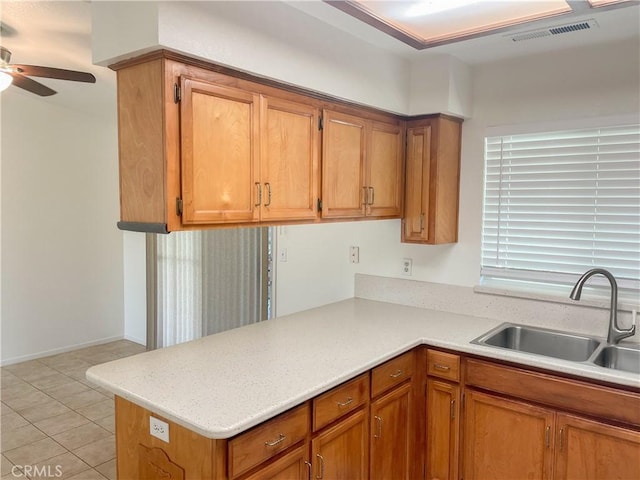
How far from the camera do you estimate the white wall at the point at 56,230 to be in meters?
4.47

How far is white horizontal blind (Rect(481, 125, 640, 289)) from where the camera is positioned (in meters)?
2.32

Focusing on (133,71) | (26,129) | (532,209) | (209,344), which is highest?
(26,129)

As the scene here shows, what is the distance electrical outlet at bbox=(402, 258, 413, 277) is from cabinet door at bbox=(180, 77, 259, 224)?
134 cm

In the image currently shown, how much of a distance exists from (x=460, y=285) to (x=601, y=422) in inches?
42.4

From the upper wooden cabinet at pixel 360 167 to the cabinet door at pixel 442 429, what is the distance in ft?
3.27

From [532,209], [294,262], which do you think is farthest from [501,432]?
[294,262]

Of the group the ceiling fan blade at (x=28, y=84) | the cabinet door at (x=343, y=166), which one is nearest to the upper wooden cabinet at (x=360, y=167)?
the cabinet door at (x=343, y=166)

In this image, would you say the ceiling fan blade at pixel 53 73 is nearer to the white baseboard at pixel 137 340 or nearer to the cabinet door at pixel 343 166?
the cabinet door at pixel 343 166

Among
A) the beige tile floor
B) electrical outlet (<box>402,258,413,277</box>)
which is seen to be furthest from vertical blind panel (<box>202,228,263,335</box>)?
electrical outlet (<box>402,258,413,277</box>)

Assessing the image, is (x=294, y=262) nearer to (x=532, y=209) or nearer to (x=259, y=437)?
(x=532, y=209)

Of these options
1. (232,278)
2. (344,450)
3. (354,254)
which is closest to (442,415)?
(344,450)

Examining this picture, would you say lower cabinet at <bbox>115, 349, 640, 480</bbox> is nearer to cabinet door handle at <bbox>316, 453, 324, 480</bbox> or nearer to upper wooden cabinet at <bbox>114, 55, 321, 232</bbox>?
cabinet door handle at <bbox>316, 453, 324, 480</bbox>

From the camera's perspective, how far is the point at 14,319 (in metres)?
4.55

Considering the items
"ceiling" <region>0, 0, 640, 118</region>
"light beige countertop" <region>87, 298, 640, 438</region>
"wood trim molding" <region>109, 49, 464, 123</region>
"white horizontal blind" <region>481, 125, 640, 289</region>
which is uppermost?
"ceiling" <region>0, 0, 640, 118</region>
